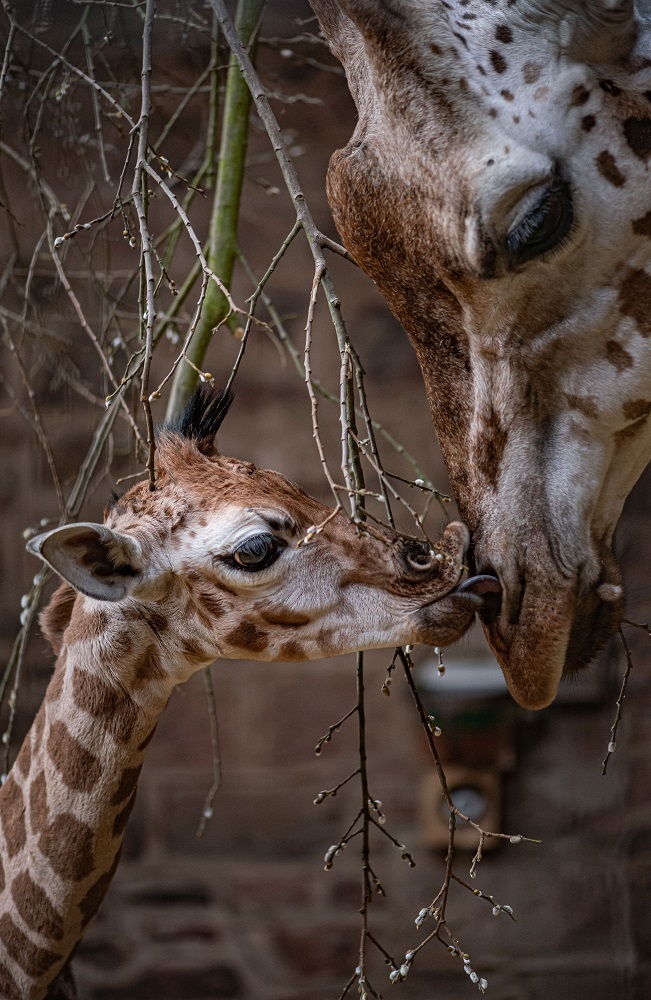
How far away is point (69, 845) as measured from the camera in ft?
4.81

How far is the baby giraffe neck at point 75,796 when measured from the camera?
144cm

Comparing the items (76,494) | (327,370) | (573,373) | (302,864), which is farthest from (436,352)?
(302,864)

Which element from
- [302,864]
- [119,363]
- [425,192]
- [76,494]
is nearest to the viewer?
[425,192]

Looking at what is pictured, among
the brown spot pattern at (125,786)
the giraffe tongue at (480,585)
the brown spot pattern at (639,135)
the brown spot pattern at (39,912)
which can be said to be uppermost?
the brown spot pattern at (639,135)

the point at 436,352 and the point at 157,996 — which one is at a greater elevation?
the point at 436,352

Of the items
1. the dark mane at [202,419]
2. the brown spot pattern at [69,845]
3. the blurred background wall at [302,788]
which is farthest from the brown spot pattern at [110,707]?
the blurred background wall at [302,788]

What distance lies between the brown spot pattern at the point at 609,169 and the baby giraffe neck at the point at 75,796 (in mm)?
836

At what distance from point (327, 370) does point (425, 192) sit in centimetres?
161

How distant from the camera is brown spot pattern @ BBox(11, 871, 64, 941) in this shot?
1.47 metres

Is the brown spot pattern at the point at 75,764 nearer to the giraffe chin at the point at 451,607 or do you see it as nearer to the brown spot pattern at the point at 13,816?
the brown spot pattern at the point at 13,816

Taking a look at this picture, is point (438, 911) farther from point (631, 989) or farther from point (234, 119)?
point (631, 989)

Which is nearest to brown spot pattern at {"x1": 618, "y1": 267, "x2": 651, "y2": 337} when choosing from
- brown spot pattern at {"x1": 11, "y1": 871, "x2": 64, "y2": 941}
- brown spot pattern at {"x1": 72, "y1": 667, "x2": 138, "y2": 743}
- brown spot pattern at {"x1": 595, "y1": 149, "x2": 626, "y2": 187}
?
brown spot pattern at {"x1": 595, "y1": 149, "x2": 626, "y2": 187}

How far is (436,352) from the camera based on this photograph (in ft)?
4.66

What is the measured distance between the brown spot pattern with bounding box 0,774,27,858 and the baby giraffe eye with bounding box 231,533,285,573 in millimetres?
532
